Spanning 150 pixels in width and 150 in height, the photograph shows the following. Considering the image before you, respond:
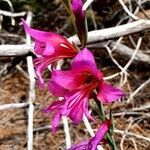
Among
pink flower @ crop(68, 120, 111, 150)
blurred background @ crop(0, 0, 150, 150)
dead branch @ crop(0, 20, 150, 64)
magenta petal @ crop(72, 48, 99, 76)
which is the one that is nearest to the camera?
magenta petal @ crop(72, 48, 99, 76)

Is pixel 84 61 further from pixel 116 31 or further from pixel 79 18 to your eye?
pixel 116 31

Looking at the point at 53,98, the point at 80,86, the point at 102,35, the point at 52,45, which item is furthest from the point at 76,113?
the point at 53,98

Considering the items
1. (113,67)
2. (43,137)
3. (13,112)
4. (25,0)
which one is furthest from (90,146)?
(25,0)

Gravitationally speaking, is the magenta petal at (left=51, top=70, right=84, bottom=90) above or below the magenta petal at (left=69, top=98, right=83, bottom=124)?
above

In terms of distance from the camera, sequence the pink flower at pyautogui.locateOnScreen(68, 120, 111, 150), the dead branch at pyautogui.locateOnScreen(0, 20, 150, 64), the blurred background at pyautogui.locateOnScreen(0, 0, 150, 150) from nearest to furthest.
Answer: the pink flower at pyautogui.locateOnScreen(68, 120, 111, 150) → the dead branch at pyautogui.locateOnScreen(0, 20, 150, 64) → the blurred background at pyautogui.locateOnScreen(0, 0, 150, 150)

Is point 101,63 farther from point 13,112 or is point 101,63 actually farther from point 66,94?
point 66,94

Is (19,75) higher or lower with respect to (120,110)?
higher

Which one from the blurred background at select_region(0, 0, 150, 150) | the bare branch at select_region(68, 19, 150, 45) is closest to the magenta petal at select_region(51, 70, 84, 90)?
the blurred background at select_region(0, 0, 150, 150)

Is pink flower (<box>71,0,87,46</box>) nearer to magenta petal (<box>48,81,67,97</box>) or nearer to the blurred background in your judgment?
magenta petal (<box>48,81,67,97</box>)
